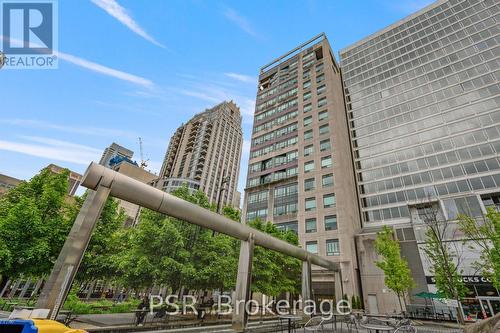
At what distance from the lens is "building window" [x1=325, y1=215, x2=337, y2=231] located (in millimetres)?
34400

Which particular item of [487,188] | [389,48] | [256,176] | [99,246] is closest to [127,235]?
[99,246]

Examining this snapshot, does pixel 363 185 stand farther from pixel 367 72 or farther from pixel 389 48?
pixel 389 48

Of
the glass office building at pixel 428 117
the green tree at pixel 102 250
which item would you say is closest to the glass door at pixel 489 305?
the glass office building at pixel 428 117

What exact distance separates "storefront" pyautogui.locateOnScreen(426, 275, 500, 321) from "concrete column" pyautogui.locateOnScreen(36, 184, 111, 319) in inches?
1305

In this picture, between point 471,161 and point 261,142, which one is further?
point 261,142

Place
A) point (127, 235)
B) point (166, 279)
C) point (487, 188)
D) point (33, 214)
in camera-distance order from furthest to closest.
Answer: point (487, 188) < point (127, 235) < point (166, 279) < point (33, 214)

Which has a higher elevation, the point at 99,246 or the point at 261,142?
the point at 261,142

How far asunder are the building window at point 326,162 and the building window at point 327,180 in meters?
1.70

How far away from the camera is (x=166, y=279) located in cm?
1460

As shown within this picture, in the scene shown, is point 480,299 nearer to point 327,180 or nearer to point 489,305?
point 489,305

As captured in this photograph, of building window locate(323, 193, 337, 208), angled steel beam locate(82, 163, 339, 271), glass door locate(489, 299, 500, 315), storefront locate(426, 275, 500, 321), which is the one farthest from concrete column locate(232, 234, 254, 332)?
glass door locate(489, 299, 500, 315)

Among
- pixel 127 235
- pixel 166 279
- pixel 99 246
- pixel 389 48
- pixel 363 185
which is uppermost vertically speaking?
pixel 389 48

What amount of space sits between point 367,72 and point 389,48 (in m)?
7.52

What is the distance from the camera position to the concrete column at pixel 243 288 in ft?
36.8
